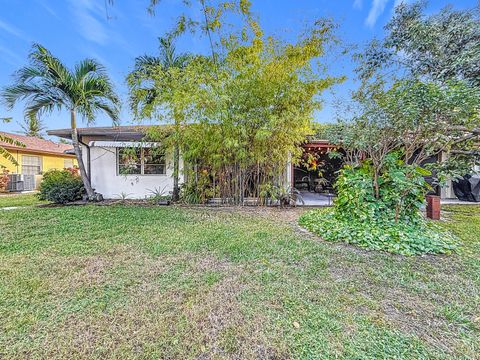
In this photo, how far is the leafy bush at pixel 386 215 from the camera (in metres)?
4.74

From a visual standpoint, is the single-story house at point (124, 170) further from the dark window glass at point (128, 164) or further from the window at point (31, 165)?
the window at point (31, 165)

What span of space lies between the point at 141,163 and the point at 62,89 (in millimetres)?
3984

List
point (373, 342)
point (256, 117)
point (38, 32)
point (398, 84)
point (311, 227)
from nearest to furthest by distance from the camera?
point (373, 342) → point (398, 84) → point (311, 227) → point (256, 117) → point (38, 32)

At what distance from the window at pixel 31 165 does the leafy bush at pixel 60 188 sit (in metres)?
9.63

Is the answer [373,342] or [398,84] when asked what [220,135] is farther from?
[373,342]

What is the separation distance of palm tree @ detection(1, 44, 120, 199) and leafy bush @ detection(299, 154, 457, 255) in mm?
9011

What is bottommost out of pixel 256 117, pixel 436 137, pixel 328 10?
pixel 436 137

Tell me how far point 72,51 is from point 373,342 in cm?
1263

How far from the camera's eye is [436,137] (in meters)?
5.04

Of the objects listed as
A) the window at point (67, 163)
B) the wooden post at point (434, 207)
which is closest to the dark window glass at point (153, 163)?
the wooden post at point (434, 207)

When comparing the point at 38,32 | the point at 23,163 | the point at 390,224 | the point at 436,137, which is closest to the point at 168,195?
the point at 38,32

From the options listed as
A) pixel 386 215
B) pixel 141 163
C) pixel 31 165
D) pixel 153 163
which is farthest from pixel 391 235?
pixel 31 165

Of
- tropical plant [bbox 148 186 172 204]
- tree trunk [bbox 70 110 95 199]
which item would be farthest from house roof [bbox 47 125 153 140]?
tropical plant [bbox 148 186 172 204]

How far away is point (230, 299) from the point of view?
9.61 feet
